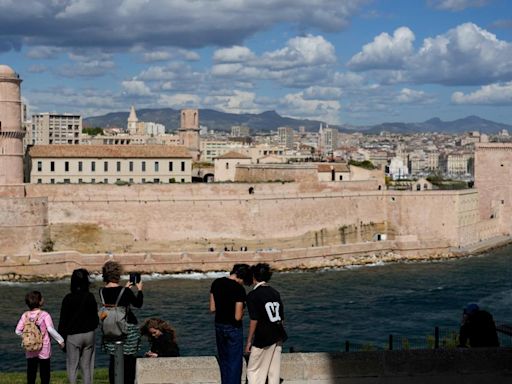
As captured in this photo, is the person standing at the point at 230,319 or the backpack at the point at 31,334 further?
the backpack at the point at 31,334

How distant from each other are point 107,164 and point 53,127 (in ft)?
271

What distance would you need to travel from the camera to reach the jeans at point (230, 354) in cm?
747

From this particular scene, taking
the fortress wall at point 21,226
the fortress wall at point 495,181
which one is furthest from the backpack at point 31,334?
the fortress wall at point 495,181

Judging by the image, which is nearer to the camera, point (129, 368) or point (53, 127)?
point (129, 368)

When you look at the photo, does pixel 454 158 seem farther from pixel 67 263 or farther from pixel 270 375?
pixel 270 375

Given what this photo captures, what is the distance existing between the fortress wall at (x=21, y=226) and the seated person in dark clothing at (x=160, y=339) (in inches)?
992

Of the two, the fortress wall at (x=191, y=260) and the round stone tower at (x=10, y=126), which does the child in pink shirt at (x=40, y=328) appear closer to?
the fortress wall at (x=191, y=260)

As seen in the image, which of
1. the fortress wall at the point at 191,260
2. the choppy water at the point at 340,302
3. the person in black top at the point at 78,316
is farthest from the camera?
the fortress wall at the point at 191,260

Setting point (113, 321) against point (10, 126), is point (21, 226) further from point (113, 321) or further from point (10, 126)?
point (113, 321)

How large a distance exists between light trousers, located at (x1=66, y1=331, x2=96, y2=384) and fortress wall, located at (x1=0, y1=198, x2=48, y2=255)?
25.3 meters

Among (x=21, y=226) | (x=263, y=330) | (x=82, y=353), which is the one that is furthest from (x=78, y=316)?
(x=21, y=226)

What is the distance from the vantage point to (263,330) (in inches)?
292

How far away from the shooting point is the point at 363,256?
36.4 meters

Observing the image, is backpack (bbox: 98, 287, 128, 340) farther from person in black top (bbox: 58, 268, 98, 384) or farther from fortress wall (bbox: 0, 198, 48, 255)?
fortress wall (bbox: 0, 198, 48, 255)
